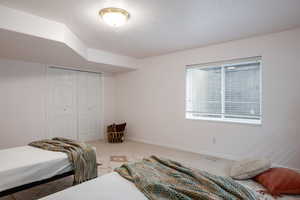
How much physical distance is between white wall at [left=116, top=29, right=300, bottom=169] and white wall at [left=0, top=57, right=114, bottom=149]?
2285 mm

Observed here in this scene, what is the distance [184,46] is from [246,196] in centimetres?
327

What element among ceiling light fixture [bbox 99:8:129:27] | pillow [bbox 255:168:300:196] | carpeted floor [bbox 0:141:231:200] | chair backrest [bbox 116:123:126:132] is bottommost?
carpeted floor [bbox 0:141:231:200]

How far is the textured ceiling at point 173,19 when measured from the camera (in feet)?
7.44

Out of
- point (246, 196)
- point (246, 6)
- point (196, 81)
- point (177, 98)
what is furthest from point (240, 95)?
point (246, 196)

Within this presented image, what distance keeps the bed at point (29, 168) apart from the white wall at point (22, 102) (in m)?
1.82

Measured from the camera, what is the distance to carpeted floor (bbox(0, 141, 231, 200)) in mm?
2347

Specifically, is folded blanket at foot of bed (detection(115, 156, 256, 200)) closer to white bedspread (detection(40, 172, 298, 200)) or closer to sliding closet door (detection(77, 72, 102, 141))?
white bedspread (detection(40, 172, 298, 200))

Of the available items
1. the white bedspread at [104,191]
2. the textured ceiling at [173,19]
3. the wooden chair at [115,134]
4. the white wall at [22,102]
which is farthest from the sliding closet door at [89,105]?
the white bedspread at [104,191]

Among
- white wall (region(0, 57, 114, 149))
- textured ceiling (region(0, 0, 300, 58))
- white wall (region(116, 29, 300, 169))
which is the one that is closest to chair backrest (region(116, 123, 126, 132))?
white wall (region(116, 29, 300, 169))

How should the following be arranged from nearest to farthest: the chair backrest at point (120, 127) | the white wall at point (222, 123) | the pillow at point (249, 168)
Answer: the pillow at point (249, 168) < the white wall at point (222, 123) < the chair backrest at point (120, 127)

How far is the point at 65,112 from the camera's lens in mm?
4883

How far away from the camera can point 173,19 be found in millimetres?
2699

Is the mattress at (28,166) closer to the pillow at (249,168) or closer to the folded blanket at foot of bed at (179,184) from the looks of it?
the folded blanket at foot of bed at (179,184)

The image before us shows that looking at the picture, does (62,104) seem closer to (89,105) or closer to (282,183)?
(89,105)
